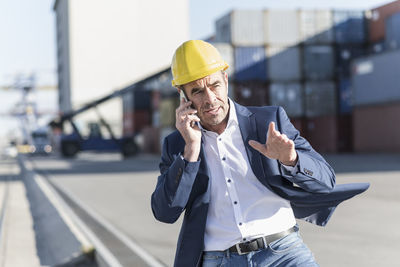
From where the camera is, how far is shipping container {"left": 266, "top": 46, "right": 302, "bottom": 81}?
116 ft

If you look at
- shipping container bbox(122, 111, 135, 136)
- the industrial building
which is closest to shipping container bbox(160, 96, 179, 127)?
shipping container bbox(122, 111, 135, 136)

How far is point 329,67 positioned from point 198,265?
117 feet

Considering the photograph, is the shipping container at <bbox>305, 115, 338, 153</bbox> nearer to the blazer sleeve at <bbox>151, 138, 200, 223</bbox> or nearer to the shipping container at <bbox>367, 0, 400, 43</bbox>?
the shipping container at <bbox>367, 0, 400, 43</bbox>

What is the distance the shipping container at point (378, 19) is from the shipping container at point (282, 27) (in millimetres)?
5170

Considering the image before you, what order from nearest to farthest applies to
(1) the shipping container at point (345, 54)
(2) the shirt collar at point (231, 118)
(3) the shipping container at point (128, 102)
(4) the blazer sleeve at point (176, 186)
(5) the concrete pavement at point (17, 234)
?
(4) the blazer sleeve at point (176, 186)
(2) the shirt collar at point (231, 118)
(5) the concrete pavement at point (17, 234)
(1) the shipping container at point (345, 54)
(3) the shipping container at point (128, 102)

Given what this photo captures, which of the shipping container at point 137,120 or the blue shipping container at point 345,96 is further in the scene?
the shipping container at point 137,120

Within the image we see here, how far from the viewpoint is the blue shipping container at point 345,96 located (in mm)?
35906

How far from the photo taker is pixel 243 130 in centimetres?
229

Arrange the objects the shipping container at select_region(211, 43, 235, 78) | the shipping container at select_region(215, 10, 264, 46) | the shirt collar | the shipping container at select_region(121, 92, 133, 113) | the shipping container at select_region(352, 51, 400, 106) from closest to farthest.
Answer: the shirt collar
the shipping container at select_region(352, 51, 400, 106)
the shipping container at select_region(211, 43, 235, 78)
the shipping container at select_region(215, 10, 264, 46)
the shipping container at select_region(121, 92, 133, 113)

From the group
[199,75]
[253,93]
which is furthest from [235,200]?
[253,93]

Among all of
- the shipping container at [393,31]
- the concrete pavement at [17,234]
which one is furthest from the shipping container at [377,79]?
the concrete pavement at [17,234]

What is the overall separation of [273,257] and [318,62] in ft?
116

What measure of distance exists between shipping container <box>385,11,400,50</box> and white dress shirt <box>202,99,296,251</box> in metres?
32.5

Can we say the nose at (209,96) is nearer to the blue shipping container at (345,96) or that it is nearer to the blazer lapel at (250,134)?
the blazer lapel at (250,134)
